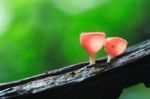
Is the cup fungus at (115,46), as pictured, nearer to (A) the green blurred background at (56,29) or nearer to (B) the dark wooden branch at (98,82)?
(B) the dark wooden branch at (98,82)

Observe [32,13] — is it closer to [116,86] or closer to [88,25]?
[88,25]

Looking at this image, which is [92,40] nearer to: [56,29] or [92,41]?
[92,41]

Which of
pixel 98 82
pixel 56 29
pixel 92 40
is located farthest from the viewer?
pixel 56 29

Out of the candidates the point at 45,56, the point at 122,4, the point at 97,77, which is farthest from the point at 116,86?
the point at 45,56

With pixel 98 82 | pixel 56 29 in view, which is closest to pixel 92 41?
pixel 98 82

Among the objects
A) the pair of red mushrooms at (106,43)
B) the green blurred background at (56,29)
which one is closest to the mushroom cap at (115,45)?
the pair of red mushrooms at (106,43)
